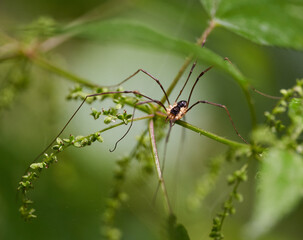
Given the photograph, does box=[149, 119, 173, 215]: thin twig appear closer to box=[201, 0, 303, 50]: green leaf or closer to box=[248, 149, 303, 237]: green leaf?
box=[248, 149, 303, 237]: green leaf

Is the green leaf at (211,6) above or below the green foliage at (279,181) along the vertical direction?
above

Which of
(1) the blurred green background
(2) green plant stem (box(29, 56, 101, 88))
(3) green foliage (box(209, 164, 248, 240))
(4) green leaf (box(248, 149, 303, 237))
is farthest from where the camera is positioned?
(1) the blurred green background

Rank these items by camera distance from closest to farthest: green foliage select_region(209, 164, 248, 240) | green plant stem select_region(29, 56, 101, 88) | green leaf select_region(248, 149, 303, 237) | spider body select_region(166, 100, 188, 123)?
green leaf select_region(248, 149, 303, 237) < green foliage select_region(209, 164, 248, 240) < spider body select_region(166, 100, 188, 123) < green plant stem select_region(29, 56, 101, 88)

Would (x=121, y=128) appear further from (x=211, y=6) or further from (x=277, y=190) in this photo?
(x=277, y=190)

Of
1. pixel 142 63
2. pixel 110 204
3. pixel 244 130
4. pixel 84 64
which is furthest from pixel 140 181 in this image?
pixel 84 64

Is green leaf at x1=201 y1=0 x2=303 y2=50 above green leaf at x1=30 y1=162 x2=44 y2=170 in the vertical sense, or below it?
above

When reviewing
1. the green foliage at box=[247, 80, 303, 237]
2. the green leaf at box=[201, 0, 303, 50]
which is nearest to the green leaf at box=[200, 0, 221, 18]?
the green leaf at box=[201, 0, 303, 50]

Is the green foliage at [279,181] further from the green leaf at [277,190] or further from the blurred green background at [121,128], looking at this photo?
the blurred green background at [121,128]

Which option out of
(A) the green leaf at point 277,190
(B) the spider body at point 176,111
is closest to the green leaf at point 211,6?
(B) the spider body at point 176,111
